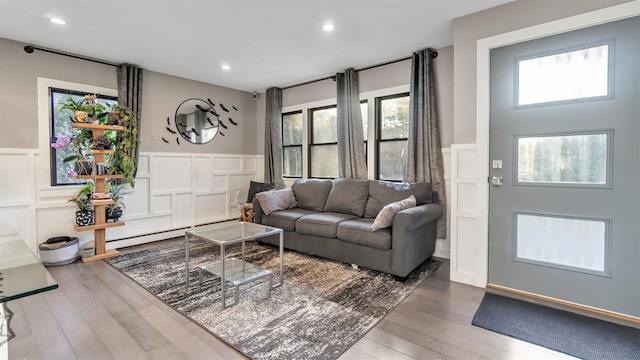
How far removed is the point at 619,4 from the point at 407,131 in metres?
2.09

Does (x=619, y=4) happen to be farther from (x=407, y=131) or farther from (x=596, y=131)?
(x=407, y=131)

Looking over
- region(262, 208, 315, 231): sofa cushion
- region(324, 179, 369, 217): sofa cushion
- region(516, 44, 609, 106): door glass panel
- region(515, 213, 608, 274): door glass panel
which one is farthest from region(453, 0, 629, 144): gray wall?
region(262, 208, 315, 231): sofa cushion

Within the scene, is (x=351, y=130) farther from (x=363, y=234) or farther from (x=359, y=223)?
(x=363, y=234)

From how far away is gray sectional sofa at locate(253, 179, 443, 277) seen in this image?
2.80 metres

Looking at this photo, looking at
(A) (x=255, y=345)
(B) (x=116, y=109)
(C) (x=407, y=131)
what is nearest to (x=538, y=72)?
(C) (x=407, y=131)

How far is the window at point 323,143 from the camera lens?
4672mm

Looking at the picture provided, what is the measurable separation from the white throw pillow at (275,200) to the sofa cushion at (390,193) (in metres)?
1.12

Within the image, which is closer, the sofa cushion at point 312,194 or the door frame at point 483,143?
the door frame at point 483,143

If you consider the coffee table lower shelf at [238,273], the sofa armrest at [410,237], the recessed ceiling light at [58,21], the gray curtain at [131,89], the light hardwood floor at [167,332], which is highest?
the recessed ceiling light at [58,21]

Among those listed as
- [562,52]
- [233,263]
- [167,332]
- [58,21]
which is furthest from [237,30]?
[562,52]

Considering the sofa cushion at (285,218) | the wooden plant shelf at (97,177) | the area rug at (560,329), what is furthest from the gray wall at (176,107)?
the area rug at (560,329)

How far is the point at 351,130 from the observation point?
413 centimetres

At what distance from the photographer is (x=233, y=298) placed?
8.06ft

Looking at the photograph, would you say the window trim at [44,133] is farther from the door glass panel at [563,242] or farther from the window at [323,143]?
the door glass panel at [563,242]
